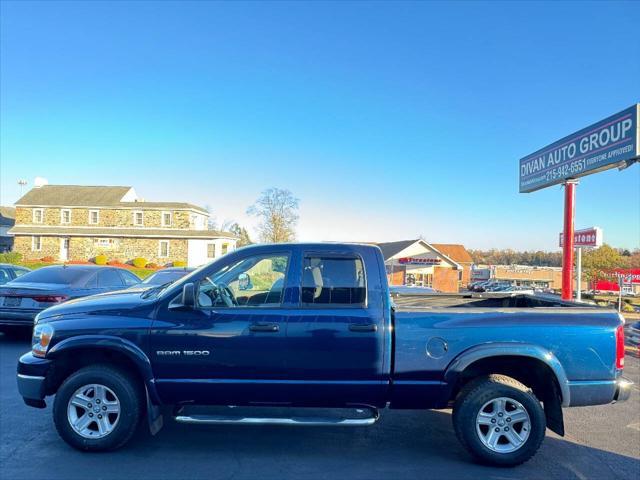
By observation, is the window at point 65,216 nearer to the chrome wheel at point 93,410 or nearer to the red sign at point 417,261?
the red sign at point 417,261

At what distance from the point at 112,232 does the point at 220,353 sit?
40.5 metres

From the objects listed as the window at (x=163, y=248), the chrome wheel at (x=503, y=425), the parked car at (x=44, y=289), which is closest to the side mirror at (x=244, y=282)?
the chrome wheel at (x=503, y=425)

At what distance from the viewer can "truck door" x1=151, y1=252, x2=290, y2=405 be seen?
12.9 ft

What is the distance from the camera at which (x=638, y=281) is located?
15.0 metres

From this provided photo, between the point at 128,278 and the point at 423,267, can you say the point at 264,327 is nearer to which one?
the point at 128,278

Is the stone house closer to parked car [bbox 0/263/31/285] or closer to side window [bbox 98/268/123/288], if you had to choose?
parked car [bbox 0/263/31/285]

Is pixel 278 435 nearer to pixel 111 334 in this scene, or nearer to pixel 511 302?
pixel 111 334

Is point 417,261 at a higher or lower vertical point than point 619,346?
higher

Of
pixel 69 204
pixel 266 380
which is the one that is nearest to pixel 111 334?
pixel 266 380

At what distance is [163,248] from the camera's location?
4025 cm

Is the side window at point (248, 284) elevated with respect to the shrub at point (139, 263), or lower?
elevated

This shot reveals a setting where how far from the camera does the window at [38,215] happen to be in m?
40.7

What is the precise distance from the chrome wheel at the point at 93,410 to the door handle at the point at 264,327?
55.8 inches

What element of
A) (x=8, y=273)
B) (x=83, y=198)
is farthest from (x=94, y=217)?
(x=8, y=273)
